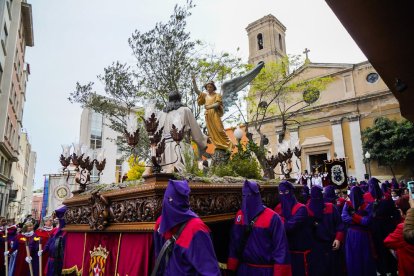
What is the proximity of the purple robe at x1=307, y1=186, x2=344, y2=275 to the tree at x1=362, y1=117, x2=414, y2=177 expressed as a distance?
19.9 meters

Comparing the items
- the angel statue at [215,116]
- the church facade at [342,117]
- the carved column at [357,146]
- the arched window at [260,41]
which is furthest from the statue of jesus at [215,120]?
the arched window at [260,41]

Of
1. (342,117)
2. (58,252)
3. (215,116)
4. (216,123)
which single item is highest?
(342,117)

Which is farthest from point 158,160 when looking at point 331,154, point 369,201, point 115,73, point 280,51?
point 280,51

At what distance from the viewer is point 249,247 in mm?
3496

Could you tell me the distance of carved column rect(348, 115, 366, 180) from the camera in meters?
A: 25.1

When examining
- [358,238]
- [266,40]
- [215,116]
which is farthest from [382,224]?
[266,40]

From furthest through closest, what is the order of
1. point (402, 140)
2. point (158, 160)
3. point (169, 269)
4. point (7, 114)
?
point (402, 140) < point (7, 114) < point (158, 160) < point (169, 269)

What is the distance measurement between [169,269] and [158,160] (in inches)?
52.4

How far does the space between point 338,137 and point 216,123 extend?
2298cm

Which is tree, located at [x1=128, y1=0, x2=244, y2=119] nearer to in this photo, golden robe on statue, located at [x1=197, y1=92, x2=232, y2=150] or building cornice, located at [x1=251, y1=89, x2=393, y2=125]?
golden robe on statue, located at [x1=197, y1=92, x2=232, y2=150]

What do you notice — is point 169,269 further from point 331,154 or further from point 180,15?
point 331,154

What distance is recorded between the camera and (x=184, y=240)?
2.50m

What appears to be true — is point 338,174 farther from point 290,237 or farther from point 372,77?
point 372,77

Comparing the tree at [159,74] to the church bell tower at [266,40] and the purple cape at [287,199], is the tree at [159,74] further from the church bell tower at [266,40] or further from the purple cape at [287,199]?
the church bell tower at [266,40]
